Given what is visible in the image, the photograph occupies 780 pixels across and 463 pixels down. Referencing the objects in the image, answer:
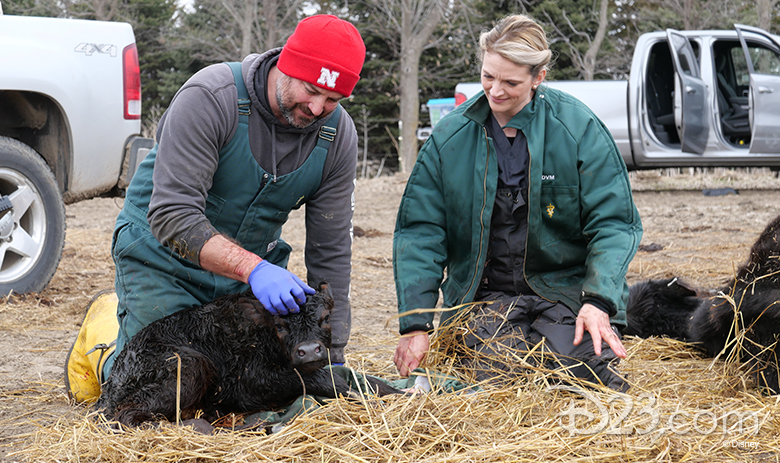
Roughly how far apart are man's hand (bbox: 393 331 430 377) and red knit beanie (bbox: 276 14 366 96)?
117cm

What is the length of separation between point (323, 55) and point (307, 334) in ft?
3.84

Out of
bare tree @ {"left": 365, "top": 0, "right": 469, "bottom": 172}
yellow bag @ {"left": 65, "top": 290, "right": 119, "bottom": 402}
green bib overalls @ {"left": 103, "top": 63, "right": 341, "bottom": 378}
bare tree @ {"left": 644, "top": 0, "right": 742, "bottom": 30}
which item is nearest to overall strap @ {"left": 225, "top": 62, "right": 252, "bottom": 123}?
green bib overalls @ {"left": 103, "top": 63, "right": 341, "bottom": 378}

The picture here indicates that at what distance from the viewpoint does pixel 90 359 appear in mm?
3404

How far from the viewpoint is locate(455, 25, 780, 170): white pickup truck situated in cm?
1074

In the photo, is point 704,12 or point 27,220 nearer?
point 27,220

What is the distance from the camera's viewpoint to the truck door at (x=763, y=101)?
10656mm

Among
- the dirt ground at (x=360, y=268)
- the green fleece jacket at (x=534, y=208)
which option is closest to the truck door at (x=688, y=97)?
the dirt ground at (x=360, y=268)

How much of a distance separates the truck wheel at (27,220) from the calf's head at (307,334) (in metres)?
3.14

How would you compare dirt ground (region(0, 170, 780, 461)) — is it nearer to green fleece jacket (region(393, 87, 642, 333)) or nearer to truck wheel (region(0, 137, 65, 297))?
truck wheel (region(0, 137, 65, 297))

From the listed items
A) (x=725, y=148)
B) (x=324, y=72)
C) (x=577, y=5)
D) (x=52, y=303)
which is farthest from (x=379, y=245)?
(x=577, y=5)

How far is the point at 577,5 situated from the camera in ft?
81.5

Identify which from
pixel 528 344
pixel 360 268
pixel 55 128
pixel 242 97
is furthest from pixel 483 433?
pixel 55 128

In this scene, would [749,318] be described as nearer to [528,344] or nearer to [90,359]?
[528,344]

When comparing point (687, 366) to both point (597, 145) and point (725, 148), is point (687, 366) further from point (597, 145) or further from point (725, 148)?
point (725, 148)
